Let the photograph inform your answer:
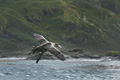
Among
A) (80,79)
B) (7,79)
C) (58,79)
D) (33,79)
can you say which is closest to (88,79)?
(80,79)

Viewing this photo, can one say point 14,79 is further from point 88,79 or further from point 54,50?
point 54,50

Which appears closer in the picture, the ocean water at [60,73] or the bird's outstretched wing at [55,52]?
the bird's outstretched wing at [55,52]

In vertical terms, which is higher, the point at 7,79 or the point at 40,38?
the point at 40,38

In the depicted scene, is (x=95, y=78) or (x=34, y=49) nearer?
(x=34, y=49)

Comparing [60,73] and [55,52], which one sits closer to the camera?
[55,52]

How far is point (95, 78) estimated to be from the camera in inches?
3290

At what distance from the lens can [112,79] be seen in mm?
81625

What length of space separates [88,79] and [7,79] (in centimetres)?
2023

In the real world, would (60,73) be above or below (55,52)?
above

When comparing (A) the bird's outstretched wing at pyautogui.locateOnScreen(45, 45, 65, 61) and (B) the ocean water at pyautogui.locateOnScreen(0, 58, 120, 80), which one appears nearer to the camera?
(A) the bird's outstretched wing at pyautogui.locateOnScreen(45, 45, 65, 61)

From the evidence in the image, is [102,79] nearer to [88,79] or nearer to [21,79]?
[88,79]

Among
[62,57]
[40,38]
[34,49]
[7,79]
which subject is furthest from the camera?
[7,79]

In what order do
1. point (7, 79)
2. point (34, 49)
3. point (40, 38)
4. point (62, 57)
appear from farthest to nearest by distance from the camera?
point (7, 79), point (40, 38), point (34, 49), point (62, 57)

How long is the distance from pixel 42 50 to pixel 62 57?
510 centimetres
